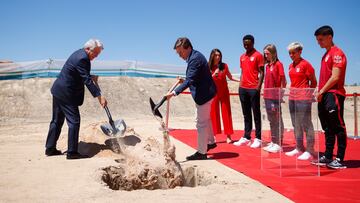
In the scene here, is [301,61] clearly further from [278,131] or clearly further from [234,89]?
[234,89]

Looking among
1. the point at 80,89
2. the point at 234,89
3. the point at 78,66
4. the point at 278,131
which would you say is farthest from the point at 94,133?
the point at 234,89

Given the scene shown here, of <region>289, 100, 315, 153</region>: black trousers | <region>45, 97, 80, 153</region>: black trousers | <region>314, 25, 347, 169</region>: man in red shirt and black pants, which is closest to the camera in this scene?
<region>289, 100, 315, 153</region>: black trousers

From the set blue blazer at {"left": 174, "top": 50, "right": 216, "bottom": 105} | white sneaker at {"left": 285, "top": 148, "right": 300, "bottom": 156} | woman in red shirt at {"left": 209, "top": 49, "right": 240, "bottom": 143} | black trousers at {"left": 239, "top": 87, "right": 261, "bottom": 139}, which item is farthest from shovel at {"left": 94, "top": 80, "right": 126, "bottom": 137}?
white sneaker at {"left": 285, "top": 148, "right": 300, "bottom": 156}

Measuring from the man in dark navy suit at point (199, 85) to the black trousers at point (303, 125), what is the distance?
4.28 feet

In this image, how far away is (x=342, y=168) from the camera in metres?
4.57

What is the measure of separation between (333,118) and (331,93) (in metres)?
0.32

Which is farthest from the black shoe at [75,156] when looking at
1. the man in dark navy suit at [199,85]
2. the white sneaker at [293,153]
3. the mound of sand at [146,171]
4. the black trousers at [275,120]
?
the white sneaker at [293,153]

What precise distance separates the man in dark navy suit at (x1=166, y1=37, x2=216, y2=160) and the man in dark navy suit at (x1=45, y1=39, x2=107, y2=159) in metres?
1.22

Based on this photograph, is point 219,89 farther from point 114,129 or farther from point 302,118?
point 302,118

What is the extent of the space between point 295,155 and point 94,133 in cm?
338

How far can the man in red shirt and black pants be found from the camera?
14.5ft

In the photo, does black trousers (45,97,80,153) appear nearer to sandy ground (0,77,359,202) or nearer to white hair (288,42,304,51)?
sandy ground (0,77,359,202)

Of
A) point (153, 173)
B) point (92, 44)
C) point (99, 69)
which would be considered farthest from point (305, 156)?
point (99, 69)

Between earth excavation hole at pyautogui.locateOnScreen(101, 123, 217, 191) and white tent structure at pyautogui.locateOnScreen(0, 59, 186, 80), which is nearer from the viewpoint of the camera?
earth excavation hole at pyautogui.locateOnScreen(101, 123, 217, 191)
